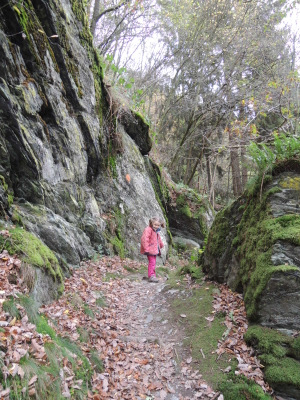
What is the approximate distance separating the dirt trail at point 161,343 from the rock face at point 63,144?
1902mm

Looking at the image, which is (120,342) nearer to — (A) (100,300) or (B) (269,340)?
(A) (100,300)

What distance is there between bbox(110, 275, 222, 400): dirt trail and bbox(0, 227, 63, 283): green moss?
5.58 ft

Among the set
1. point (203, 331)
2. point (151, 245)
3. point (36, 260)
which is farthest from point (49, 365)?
point (151, 245)

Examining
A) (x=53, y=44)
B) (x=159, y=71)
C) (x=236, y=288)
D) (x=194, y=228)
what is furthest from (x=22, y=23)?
(x=159, y=71)

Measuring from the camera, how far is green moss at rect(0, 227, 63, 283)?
4.33 meters

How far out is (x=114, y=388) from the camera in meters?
3.64

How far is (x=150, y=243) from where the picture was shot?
356 inches

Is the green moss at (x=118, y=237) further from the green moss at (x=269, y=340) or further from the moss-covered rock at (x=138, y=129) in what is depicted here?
the green moss at (x=269, y=340)

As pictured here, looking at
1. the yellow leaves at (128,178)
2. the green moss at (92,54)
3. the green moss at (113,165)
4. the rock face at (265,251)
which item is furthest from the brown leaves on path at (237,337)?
the green moss at (92,54)

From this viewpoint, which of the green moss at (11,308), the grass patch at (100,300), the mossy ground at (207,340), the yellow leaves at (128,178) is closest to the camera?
the green moss at (11,308)

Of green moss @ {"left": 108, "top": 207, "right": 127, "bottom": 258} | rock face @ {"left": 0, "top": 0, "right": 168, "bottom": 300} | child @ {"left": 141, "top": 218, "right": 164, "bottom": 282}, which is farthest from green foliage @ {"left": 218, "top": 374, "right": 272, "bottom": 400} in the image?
green moss @ {"left": 108, "top": 207, "right": 127, "bottom": 258}

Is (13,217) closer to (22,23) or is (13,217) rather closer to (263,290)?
(263,290)

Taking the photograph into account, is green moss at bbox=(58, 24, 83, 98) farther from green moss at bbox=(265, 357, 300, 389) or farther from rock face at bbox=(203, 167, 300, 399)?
green moss at bbox=(265, 357, 300, 389)

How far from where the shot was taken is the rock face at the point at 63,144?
615 cm
